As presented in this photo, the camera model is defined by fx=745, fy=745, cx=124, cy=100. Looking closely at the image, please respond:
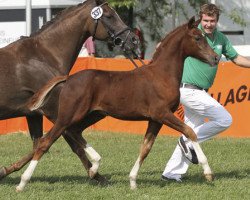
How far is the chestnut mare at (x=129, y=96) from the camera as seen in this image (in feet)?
26.0

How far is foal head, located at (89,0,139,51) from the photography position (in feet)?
29.0

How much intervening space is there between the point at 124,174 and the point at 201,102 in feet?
4.97

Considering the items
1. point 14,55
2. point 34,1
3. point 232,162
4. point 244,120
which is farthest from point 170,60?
point 34,1

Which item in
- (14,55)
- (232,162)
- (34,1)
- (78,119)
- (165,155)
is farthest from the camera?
(34,1)

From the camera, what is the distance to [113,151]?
1210 cm

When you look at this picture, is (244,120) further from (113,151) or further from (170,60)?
(170,60)

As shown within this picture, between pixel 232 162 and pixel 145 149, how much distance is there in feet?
9.10

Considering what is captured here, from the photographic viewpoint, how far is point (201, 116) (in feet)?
29.6

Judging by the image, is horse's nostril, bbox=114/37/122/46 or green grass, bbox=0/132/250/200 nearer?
green grass, bbox=0/132/250/200

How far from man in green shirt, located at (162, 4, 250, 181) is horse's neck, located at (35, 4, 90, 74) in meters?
1.34

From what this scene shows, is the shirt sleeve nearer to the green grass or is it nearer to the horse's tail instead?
the green grass

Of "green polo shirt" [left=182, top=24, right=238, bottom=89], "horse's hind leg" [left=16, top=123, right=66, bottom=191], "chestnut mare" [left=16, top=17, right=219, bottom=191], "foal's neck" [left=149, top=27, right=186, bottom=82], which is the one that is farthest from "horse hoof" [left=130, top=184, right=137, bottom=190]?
"green polo shirt" [left=182, top=24, right=238, bottom=89]

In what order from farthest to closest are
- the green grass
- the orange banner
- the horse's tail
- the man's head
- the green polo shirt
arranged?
the orange banner, the green polo shirt, the man's head, the horse's tail, the green grass

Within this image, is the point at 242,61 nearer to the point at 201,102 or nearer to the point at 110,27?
the point at 201,102
